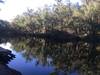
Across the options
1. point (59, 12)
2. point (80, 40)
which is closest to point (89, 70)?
point (80, 40)

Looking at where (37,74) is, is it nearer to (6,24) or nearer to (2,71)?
(2,71)

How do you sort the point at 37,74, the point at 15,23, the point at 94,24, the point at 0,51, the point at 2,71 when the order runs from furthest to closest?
1. the point at 15,23
2. the point at 94,24
3. the point at 0,51
4. the point at 37,74
5. the point at 2,71

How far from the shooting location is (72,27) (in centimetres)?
6100

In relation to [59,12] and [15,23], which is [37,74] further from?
[15,23]

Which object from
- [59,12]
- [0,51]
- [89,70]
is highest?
[59,12]

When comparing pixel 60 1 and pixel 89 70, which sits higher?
pixel 60 1

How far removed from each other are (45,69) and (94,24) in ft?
109

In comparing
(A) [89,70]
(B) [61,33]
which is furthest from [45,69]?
(B) [61,33]

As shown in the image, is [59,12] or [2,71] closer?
[2,71]

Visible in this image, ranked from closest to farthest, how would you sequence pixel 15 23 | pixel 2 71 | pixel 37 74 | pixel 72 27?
pixel 2 71 < pixel 37 74 < pixel 72 27 < pixel 15 23

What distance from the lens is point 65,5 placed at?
6625 cm

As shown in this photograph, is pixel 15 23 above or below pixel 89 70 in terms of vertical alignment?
above

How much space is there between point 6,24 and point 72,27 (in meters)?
16.3

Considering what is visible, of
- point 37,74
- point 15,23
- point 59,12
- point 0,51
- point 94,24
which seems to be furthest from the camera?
point 15,23
